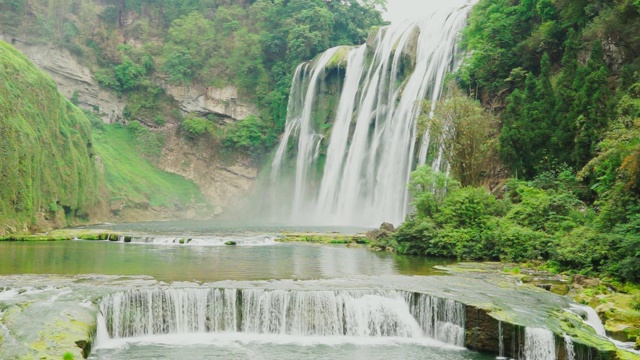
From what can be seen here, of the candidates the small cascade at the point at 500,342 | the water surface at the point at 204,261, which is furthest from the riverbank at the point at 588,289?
the water surface at the point at 204,261

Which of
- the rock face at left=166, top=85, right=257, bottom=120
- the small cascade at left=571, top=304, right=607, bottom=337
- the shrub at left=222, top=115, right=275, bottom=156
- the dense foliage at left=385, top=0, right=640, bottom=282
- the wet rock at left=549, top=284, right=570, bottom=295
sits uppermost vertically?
the rock face at left=166, top=85, right=257, bottom=120

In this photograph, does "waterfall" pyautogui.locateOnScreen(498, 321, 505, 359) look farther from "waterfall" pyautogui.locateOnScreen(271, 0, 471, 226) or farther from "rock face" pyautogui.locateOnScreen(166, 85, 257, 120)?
"rock face" pyautogui.locateOnScreen(166, 85, 257, 120)

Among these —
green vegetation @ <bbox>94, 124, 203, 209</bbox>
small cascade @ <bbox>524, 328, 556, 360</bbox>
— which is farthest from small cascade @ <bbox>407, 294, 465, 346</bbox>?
green vegetation @ <bbox>94, 124, 203, 209</bbox>

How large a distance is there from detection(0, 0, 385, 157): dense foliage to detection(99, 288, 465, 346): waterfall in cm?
4600

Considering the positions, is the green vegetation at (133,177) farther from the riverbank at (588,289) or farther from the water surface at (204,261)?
the riverbank at (588,289)

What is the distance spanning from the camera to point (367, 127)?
44.6 meters

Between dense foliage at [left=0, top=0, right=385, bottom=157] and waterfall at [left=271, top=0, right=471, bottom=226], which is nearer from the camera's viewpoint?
waterfall at [left=271, top=0, right=471, bottom=226]

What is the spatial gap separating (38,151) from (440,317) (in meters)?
26.5

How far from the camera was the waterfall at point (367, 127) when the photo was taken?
3862 centimetres

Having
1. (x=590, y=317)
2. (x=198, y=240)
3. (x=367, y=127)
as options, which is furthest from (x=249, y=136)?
(x=590, y=317)

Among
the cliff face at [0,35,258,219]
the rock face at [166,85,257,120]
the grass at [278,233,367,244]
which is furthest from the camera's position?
the rock face at [166,85,257,120]

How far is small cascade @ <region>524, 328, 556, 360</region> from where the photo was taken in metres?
11.6

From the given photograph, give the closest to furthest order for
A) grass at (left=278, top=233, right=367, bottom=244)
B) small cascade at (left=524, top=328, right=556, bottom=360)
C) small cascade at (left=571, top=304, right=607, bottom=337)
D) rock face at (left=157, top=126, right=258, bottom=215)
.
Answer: small cascade at (left=524, top=328, right=556, bottom=360), small cascade at (left=571, top=304, right=607, bottom=337), grass at (left=278, top=233, right=367, bottom=244), rock face at (left=157, top=126, right=258, bottom=215)

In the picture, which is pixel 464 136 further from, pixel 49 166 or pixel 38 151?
pixel 49 166
